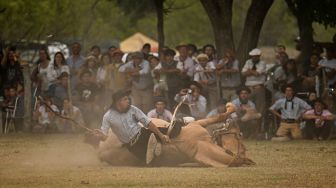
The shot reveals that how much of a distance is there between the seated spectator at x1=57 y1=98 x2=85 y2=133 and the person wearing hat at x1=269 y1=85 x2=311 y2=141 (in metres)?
4.57

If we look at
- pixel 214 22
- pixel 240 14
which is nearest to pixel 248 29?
pixel 214 22

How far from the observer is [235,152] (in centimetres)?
1705

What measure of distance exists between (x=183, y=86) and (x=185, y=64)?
0.71 m

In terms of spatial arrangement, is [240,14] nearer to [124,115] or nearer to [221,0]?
[221,0]

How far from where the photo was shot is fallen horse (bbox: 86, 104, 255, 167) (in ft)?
55.2

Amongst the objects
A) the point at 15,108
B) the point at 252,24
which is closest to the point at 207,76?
the point at 252,24

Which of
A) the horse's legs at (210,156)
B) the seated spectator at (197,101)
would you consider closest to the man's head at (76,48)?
the seated spectator at (197,101)

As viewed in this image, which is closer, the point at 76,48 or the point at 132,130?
the point at 132,130

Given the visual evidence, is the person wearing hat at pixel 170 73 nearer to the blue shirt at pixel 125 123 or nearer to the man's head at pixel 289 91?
the man's head at pixel 289 91

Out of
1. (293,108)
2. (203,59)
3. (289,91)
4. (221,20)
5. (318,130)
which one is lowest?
(318,130)

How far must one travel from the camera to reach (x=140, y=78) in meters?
25.6

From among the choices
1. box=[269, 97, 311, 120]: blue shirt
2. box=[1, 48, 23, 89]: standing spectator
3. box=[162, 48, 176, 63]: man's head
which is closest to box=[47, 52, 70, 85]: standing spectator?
box=[1, 48, 23, 89]: standing spectator

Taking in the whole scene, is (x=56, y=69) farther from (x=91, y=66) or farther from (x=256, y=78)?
(x=256, y=78)

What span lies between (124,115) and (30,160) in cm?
212
